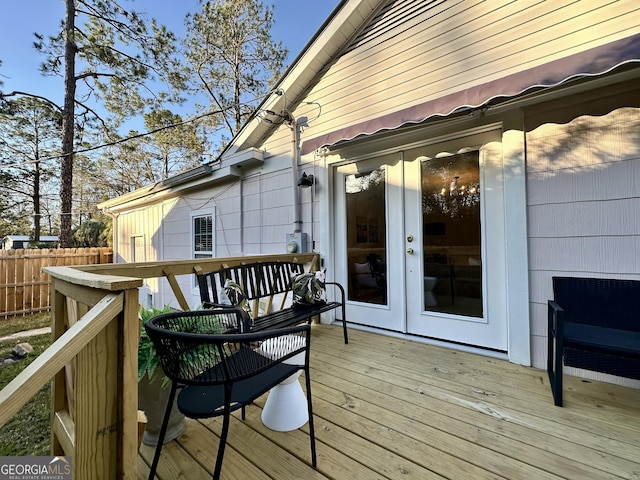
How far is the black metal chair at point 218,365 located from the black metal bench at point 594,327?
169 centimetres

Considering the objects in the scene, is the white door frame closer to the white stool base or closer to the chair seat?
the white stool base

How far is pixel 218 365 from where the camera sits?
52.2 inches

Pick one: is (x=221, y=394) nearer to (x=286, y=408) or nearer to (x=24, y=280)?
(x=286, y=408)

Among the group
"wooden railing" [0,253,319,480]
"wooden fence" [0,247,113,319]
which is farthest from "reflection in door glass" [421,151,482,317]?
"wooden fence" [0,247,113,319]

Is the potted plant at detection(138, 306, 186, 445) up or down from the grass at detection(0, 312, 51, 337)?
up

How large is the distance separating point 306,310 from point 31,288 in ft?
28.5

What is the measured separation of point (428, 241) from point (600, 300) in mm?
1364

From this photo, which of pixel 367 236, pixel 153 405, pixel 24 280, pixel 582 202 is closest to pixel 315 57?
pixel 367 236

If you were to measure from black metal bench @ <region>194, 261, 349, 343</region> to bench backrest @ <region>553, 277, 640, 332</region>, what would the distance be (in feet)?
6.20

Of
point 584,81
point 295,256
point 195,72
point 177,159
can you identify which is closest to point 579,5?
point 584,81

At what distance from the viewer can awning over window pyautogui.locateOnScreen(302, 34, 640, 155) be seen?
1.67 m

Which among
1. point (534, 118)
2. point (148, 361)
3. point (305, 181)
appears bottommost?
point (148, 361)

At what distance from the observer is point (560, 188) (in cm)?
230

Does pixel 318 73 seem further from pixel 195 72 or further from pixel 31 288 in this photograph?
pixel 31 288
